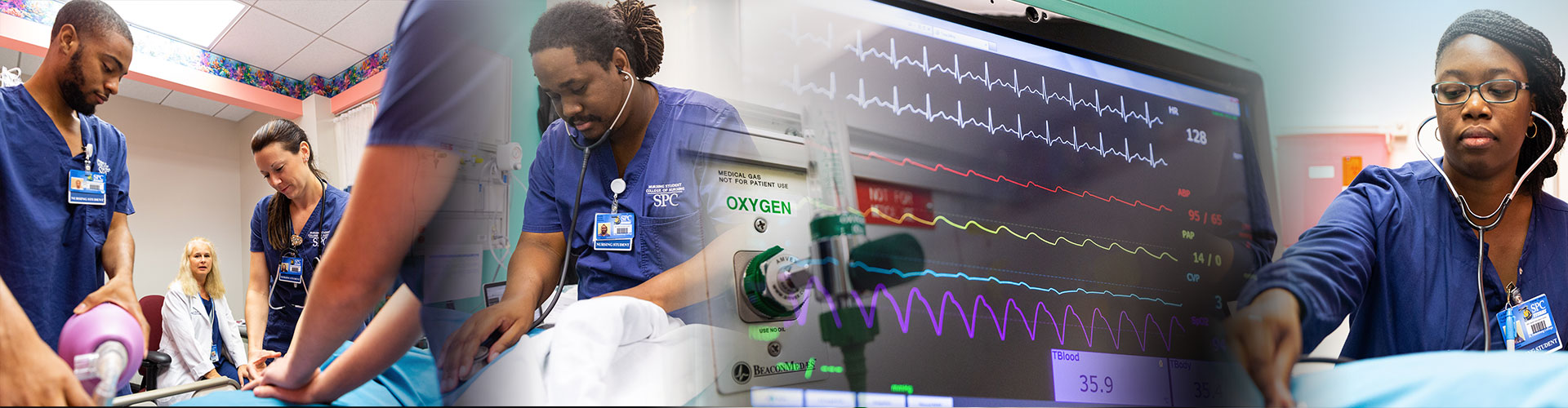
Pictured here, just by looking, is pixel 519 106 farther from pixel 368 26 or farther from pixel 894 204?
pixel 368 26

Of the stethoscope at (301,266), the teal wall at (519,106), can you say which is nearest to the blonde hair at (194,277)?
the stethoscope at (301,266)

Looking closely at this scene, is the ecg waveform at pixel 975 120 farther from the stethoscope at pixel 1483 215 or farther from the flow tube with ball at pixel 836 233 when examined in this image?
the stethoscope at pixel 1483 215

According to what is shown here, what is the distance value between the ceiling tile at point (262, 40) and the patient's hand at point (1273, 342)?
1.40 meters

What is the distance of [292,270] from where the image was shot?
1446 mm

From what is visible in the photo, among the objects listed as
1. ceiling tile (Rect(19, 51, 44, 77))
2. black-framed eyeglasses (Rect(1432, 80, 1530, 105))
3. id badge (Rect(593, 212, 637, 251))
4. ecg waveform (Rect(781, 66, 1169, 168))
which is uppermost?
ceiling tile (Rect(19, 51, 44, 77))

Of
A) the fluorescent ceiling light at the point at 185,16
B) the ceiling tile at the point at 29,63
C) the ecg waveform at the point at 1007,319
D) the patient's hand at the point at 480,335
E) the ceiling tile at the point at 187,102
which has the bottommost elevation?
the ecg waveform at the point at 1007,319

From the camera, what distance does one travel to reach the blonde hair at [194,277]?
1418 millimetres

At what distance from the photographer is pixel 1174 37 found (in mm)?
924

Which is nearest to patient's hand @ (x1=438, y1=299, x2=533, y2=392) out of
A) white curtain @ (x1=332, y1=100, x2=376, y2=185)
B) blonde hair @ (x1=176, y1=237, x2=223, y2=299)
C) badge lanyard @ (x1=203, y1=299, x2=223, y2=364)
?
white curtain @ (x1=332, y1=100, x2=376, y2=185)

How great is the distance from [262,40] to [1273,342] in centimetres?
157

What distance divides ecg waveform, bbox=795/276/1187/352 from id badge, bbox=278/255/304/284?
1.37 m

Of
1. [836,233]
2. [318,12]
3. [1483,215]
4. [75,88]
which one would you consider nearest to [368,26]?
[318,12]

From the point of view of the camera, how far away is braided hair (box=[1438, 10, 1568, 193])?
95 cm

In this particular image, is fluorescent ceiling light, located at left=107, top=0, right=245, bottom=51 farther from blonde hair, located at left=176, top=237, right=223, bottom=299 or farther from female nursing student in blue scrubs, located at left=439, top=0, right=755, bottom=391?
female nursing student in blue scrubs, located at left=439, top=0, right=755, bottom=391
